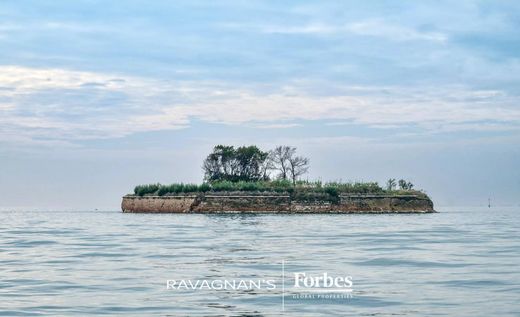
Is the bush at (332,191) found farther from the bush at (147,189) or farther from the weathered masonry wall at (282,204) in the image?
the bush at (147,189)

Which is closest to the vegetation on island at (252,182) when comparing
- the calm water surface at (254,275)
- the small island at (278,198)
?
the small island at (278,198)

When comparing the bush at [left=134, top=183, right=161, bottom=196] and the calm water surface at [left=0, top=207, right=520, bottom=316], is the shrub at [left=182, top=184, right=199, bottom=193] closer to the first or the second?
the bush at [left=134, top=183, right=161, bottom=196]

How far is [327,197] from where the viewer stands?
8475cm

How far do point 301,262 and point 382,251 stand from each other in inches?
162

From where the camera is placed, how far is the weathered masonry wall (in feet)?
273

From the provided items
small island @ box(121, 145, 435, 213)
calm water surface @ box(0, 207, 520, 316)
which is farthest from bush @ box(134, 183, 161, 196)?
calm water surface @ box(0, 207, 520, 316)

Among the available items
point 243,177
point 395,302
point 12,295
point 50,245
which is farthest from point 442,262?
point 243,177

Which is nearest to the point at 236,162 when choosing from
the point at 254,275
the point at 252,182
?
the point at 252,182

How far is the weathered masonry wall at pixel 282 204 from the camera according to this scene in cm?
8306

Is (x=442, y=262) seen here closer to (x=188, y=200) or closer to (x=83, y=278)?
(x=83, y=278)

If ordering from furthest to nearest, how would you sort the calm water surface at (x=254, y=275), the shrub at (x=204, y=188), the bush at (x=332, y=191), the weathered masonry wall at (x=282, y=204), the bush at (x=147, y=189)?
the bush at (x=147, y=189) < the shrub at (x=204, y=188) < the bush at (x=332, y=191) < the weathered masonry wall at (x=282, y=204) < the calm water surface at (x=254, y=275)

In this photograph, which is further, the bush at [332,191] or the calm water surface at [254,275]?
the bush at [332,191]

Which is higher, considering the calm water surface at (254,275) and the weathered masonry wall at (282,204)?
the weathered masonry wall at (282,204)

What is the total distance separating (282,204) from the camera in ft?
275
